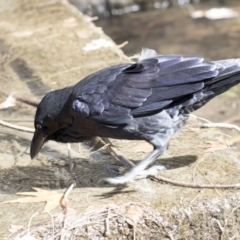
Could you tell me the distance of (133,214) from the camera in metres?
3.30

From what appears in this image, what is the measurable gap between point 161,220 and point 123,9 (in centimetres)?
573

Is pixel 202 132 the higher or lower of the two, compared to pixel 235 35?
higher

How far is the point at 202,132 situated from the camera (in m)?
4.17

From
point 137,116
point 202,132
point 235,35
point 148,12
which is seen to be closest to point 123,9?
point 148,12

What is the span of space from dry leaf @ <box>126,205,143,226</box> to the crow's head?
0.58 metres

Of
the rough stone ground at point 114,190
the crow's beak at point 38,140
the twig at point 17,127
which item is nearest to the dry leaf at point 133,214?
the rough stone ground at point 114,190

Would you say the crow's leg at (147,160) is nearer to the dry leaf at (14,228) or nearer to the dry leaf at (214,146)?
the dry leaf at (214,146)

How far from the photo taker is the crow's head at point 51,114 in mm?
3598

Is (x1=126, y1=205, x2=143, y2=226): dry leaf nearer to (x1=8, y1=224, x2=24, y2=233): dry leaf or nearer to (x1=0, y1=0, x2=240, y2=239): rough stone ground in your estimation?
(x1=0, y1=0, x2=240, y2=239): rough stone ground

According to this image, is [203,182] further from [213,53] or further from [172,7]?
[172,7]

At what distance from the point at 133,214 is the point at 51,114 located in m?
0.68

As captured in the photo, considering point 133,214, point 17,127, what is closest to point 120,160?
point 133,214

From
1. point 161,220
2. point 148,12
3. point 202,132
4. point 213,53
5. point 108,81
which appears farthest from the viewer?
point 148,12

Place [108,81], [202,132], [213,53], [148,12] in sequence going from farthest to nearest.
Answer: [148,12], [213,53], [202,132], [108,81]
